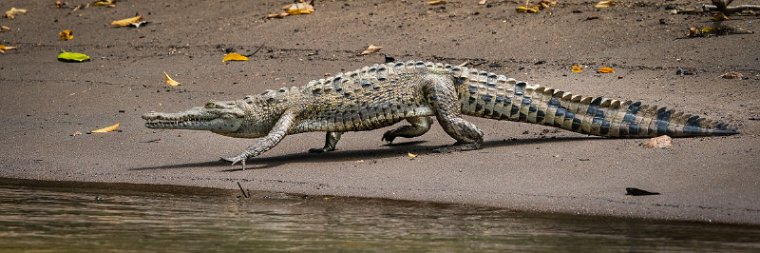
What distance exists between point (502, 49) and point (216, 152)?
3.55 metres

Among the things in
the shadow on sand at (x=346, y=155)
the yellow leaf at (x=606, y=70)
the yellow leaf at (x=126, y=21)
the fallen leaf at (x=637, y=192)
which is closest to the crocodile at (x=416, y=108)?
the shadow on sand at (x=346, y=155)

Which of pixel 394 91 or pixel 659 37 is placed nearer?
pixel 394 91

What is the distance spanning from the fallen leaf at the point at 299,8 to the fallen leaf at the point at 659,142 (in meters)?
6.07

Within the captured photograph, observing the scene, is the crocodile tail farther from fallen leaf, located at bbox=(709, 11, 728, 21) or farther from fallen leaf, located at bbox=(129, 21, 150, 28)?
fallen leaf, located at bbox=(129, 21, 150, 28)

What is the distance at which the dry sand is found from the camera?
345 inches

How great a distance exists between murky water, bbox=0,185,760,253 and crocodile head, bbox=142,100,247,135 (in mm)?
1477

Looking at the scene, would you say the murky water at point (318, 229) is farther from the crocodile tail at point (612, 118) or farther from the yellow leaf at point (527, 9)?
the yellow leaf at point (527, 9)

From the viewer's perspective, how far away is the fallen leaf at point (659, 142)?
952 centimetres

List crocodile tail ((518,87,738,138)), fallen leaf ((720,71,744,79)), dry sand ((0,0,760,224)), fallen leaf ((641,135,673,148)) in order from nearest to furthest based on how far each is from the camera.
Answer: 1. dry sand ((0,0,760,224))
2. fallen leaf ((641,135,673,148))
3. crocodile tail ((518,87,738,138))
4. fallen leaf ((720,71,744,79))

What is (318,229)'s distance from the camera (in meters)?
7.66

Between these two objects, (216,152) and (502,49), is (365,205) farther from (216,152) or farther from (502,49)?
(502,49)

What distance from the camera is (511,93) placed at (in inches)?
403

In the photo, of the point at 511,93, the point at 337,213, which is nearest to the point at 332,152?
the point at 511,93

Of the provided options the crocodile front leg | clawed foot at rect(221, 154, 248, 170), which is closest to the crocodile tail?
the crocodile front leg
